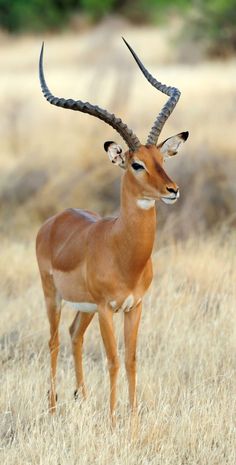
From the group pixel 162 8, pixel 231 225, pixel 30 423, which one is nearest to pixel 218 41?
pixel 162 8

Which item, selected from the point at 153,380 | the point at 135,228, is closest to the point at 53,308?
the point at 153,380

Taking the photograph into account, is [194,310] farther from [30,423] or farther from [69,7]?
[69,7]

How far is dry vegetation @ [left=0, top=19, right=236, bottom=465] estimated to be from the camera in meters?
6.49

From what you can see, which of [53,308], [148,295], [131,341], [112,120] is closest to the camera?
[112,120]

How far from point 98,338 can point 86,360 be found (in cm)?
55

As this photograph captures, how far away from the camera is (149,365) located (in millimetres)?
8109

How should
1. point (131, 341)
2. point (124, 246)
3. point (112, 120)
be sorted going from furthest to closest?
1. point (131, 341)
2. point (124, 246)
3. point (112, 120)

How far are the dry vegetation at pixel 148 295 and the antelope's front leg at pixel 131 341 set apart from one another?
19 centimetres

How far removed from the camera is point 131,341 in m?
6.73

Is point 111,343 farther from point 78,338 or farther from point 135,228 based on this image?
point 78,338

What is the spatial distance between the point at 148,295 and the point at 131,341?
10.0ft

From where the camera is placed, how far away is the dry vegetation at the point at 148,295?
21.3 ft

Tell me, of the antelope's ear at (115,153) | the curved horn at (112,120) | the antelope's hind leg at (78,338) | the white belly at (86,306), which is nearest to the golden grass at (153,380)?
the antelope's hind leg at (78,338)

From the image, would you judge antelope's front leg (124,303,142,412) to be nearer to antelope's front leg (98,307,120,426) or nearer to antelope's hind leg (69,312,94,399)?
antelope's front leg (98,307,120,426)
